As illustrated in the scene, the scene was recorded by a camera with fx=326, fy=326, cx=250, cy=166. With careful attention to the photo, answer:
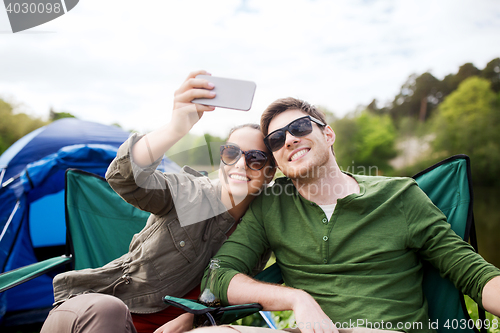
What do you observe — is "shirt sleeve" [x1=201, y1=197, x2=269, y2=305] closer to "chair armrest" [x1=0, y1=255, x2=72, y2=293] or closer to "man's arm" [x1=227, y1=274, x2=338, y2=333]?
"man's arm" [x1=227, y1=274, x2=338, y2=333]

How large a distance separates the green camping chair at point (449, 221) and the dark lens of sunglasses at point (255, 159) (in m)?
0.55

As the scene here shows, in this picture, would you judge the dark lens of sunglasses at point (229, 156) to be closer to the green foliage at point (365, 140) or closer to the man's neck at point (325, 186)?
the man's neck at point (325, 186)

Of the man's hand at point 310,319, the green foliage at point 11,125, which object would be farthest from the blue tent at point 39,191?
the green foliage at point 11,125

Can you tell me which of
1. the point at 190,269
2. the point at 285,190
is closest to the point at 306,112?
the point at 285,190

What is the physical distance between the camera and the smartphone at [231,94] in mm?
1140

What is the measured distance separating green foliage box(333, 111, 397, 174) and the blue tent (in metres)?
31.3

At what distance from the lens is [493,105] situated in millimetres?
30062

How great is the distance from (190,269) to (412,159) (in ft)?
111

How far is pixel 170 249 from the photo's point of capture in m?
1.48

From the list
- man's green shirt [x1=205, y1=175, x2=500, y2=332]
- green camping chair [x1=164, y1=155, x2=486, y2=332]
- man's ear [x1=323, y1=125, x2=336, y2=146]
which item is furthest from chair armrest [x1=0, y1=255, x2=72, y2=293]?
man's ear [x1=323, y1=125, x2=336, y2=146]

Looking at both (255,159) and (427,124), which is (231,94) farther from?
(427,124)

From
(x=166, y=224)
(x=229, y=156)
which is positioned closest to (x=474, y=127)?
(x=229, y=156)

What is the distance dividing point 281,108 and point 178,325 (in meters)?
1.11

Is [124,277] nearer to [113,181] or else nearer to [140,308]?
[140,308]
